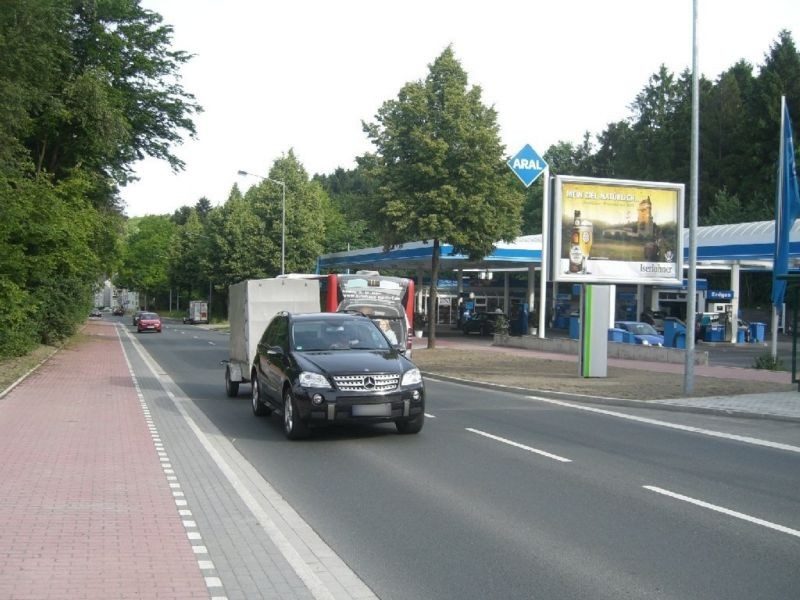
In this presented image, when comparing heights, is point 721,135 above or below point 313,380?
above

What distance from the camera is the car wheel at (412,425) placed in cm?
1259

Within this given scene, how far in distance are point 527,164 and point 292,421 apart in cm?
1987

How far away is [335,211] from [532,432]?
88.1 metres

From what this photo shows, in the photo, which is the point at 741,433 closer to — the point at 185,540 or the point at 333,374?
the point at 333,374

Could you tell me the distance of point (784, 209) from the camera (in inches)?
906

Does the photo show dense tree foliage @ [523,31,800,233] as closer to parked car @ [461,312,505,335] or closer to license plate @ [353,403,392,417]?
parked car @ [461,312,505,335]

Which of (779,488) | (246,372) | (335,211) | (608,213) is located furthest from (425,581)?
(335,211)

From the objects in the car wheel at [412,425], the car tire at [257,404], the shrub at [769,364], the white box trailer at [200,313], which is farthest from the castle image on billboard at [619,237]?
the white box trailer at [200,313]

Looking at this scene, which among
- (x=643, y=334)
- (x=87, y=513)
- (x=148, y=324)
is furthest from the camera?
(x=148, y=324)

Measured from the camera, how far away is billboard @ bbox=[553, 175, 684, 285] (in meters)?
24.5

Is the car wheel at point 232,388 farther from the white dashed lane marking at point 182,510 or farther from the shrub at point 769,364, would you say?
the shrub at point 769,364

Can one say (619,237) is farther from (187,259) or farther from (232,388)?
(187,259)

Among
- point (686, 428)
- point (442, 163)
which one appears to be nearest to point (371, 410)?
point (686, 428)

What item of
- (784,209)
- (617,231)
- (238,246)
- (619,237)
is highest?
(238,246)
